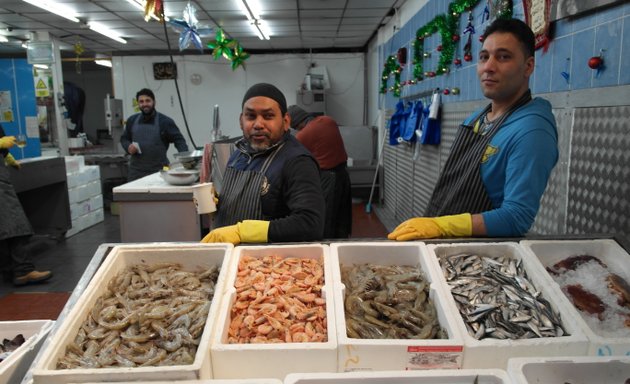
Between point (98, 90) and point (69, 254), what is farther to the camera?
point (98, 90)

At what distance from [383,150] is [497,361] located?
7.44 m

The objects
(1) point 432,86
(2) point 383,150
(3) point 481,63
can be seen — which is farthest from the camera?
(2) point 383,150

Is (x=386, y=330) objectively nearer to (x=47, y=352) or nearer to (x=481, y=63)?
(x=47, y=352)

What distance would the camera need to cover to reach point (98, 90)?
1700 cm

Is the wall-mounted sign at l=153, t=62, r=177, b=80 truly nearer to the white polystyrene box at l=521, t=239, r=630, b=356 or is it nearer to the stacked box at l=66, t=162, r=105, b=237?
the stacked box at l=66, t=162, r=105, b=237

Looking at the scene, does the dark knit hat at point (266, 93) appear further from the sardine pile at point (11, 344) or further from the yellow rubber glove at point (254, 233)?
the sardine pile at point (11, 344)

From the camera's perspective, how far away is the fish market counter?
4.05 metres

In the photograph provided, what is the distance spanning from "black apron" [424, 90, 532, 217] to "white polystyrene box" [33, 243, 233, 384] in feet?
3.42

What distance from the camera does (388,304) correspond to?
1.50 metres

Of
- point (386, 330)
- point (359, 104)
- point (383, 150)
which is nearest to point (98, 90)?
point (359, 104)

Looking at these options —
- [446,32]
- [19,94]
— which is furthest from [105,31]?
[446,32]

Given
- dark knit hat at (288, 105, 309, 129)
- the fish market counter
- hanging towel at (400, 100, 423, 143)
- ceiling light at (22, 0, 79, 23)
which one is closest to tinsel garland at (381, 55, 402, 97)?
hanging towel at (400, 100, 423, 143)

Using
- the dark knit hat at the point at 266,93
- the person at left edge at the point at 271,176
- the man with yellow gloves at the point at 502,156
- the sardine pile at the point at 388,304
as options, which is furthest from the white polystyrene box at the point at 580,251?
Answer: the dark knit hat at the point at 266,93

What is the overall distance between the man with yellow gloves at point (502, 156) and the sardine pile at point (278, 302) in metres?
0.42
